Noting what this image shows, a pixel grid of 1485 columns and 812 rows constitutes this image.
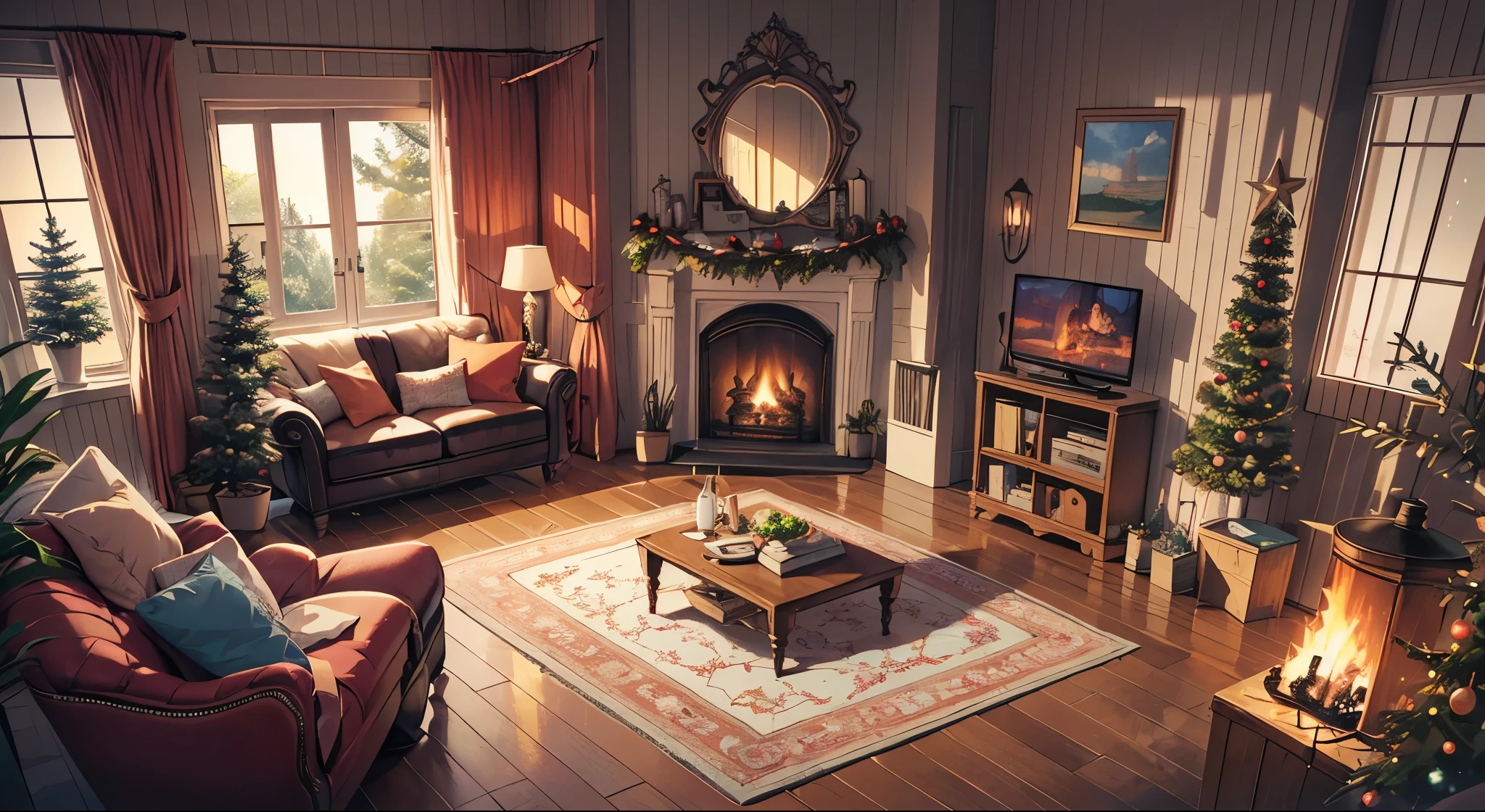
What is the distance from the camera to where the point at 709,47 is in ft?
21.4

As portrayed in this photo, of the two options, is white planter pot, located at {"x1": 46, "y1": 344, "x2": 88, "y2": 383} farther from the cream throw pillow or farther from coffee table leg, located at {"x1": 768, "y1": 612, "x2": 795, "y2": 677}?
coffee table leg, located at {"x1": 768, "y1": 612, "x2": 795, "y2": 677}

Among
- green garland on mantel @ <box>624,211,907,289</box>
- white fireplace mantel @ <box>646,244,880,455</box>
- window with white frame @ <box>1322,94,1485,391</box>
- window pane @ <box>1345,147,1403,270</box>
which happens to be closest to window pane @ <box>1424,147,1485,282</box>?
window with white frame @ <box>1322,94,1485,391</box>

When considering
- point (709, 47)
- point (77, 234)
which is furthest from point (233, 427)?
point (709, 47)

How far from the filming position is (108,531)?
122 inches

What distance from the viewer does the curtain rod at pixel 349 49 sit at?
583 cm

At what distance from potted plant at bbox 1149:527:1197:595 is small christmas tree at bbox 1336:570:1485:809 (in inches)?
83.2

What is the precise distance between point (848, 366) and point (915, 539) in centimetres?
159

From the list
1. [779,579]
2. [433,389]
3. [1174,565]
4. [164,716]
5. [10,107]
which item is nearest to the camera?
[164,716]

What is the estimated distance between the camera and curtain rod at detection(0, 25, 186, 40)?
201 inches

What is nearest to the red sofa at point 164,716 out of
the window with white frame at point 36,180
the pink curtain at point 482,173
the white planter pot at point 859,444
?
the window with white frame at point 36,180

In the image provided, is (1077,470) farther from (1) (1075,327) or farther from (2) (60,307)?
(2) (60,307)

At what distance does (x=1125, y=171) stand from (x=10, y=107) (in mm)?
5854

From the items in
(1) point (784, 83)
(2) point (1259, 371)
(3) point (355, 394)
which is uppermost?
(1) point (784, 83)

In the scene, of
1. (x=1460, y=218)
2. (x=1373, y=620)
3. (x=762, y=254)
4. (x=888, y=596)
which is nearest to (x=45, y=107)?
(x=762, y=254)
